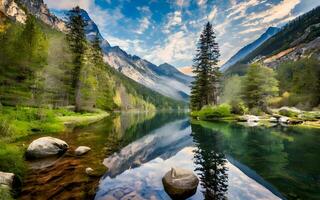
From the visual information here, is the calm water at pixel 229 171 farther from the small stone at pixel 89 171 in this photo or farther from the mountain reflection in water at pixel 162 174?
the small stone at pixel 89 171

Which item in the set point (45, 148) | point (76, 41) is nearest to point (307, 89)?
point (76, 41)

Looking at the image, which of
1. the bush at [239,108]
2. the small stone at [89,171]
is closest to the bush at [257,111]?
the bush at [239,108]

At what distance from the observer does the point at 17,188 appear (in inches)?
311

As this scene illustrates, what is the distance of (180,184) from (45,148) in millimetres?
9089

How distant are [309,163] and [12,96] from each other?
108ft

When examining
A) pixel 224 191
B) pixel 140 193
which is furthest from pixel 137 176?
pixel 224 191

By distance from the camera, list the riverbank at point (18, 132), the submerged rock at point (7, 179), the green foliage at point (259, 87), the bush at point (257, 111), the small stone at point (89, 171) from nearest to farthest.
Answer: the submerged rock at point (7, 179) < the riverbank at point (18, 132) < the small stone at point (89, 171) < the bush at point (257, 111) < the green foliage at point (259, 87)

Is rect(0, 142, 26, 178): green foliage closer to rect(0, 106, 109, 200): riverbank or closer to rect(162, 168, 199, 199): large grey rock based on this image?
rect(0, 106, 109, 200): riverbank

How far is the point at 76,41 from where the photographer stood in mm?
45156

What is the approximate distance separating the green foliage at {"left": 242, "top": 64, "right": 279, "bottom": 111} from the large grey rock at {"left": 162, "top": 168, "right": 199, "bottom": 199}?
1846 inches

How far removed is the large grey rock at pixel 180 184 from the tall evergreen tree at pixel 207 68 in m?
45.0

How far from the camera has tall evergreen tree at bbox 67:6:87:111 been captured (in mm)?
44688

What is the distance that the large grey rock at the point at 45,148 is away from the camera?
12.6 meters

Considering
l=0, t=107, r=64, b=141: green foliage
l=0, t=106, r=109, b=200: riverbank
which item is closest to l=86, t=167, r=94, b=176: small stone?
l=0, t=106, r=109, b=200: riverbank
